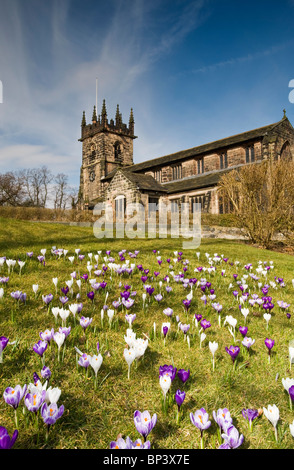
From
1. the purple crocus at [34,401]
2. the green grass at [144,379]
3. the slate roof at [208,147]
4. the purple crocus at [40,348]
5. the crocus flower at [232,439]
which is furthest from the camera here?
the slate roof at [208,147]

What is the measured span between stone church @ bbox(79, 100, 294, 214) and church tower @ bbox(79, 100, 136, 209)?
0.59 feet

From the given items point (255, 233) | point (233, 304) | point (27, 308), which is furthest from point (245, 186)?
point (27, 308)

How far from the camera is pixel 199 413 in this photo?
4.65 feet

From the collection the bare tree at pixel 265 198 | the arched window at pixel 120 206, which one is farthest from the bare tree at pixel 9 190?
the bare tree at pixel 265 198

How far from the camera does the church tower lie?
155 feet

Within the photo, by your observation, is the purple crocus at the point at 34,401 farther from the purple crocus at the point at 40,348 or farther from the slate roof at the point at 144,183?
the slate roof at the point at 144,183

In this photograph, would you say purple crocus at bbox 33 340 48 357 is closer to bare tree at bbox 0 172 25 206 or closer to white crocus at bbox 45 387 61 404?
white crocus at bbox 45 387 61 404

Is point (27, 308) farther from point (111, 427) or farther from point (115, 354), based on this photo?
point (111, 427)

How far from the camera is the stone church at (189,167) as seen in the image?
2450 centimetres

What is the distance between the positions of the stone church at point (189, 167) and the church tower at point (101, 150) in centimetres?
18

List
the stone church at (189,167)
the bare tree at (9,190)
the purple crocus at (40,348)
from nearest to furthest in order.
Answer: the purple crocus at (40,348) < the stone church at (189,167) < the bare tree at (9,190)

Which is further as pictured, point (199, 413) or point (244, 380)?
point (244, 380)
